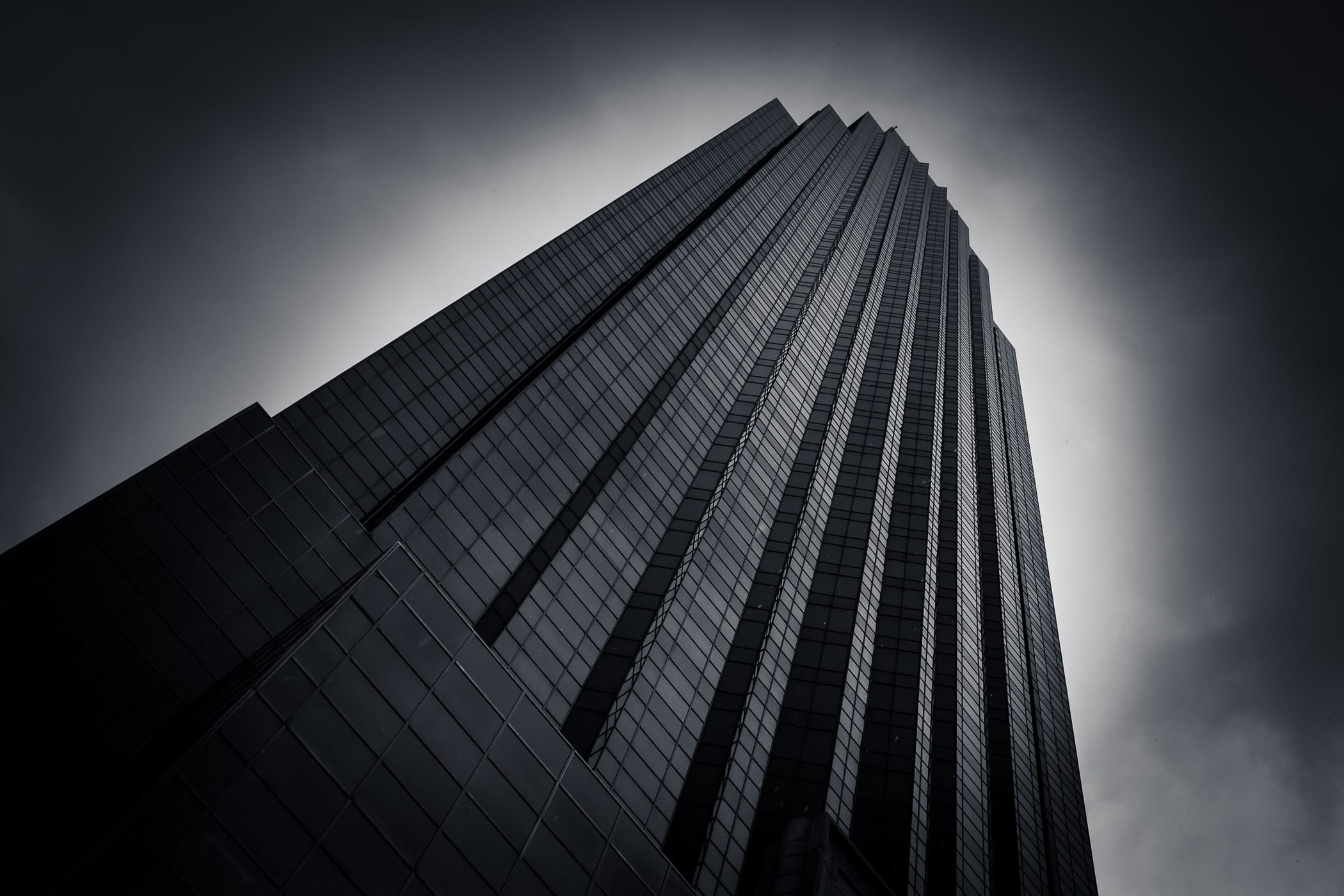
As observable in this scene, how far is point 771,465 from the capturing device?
258 ft

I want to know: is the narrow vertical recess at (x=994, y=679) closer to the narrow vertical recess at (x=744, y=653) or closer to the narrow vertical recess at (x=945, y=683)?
the narrow vertical recess at (x=945, y=683)

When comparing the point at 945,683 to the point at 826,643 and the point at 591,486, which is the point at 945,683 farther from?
the point at 591,486

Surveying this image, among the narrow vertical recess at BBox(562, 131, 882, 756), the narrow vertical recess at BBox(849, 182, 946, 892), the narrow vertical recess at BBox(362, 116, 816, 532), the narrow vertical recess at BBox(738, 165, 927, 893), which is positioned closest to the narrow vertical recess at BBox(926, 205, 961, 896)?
the narrow vertical recess at BBox(849, 182, 946, 892)

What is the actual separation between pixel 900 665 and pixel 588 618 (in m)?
33.4

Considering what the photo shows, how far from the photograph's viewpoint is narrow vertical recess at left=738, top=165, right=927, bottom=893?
5203 centimetres

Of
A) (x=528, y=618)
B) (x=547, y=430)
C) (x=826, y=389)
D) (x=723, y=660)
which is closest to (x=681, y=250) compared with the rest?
(x=826, y=389)

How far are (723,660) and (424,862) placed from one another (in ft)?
131

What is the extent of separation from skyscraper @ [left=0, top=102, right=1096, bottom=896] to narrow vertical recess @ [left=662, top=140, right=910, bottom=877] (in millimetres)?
278

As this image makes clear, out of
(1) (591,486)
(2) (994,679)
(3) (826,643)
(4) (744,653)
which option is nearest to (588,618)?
(1) (591,486)

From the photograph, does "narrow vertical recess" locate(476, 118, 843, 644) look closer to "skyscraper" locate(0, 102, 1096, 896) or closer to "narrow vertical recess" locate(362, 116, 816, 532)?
"skyscraper" locate(0, 102, 1096, 896)

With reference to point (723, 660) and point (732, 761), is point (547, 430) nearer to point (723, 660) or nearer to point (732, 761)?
point (723, 660)

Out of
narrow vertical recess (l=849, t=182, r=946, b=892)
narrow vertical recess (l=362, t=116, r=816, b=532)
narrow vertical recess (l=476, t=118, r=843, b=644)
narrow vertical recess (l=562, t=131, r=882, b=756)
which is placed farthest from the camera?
narrow vertical recess (l=849, t=182, r=946, b=892)

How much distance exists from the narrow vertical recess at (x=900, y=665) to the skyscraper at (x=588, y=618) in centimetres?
29

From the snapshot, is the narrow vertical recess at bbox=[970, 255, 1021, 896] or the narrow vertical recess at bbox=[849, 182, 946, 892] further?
the narrow vertical recess at bbox=[970, 255, 1021, 896]
